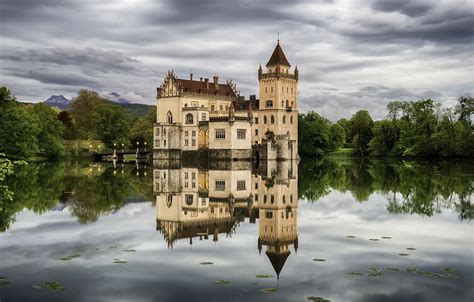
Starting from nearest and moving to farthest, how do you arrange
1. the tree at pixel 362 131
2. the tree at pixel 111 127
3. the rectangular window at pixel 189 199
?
the rectangular window at pixel 189 199 < the tree at pixel 111 127 < the tree at pixel 362 131

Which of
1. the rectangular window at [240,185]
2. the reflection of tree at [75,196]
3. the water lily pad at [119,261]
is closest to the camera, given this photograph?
the water lily pad at [119,261]

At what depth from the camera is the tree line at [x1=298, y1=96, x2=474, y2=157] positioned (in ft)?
305

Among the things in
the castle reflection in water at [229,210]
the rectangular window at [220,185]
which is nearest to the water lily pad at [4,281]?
the castle reflection in water at [229,210]

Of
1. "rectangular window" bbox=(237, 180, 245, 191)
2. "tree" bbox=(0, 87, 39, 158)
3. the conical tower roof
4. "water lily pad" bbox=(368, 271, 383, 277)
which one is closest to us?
"water lily pad" bbox=(368, 271, 383, 277)

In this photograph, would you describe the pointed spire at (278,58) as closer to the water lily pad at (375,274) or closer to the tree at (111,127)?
the tree at (111,127)

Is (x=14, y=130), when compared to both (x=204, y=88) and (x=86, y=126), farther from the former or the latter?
(x=86, y=126)

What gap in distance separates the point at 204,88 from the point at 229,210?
6454 centimetres

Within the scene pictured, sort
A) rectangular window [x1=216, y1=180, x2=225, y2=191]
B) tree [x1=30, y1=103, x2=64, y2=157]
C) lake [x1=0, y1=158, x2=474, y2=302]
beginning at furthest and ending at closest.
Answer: tree [x1=30, y1=103, x2=64, y2=157] < rectangular window [x1=216, y1=180, x2=225, y2=191] < lake [x1=0, y1=158, x2=474, y2=302]

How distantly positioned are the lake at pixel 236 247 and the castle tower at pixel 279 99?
5048 cm

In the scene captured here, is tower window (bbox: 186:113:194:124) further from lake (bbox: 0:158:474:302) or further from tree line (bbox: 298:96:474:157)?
lake (bbox: 0:158:474:302)

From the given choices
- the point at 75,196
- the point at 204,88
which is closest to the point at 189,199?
the point at 75,196

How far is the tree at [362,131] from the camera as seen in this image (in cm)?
12206

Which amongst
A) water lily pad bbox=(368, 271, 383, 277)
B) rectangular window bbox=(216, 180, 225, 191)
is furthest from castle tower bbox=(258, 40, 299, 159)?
water lily pad bbox=(368, 271, 383, 277)

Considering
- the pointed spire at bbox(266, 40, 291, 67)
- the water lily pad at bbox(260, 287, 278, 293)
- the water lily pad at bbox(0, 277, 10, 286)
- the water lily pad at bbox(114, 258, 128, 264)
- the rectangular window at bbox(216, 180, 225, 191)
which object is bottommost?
the water lily pad at bbox(260, 287, 278, 293)
